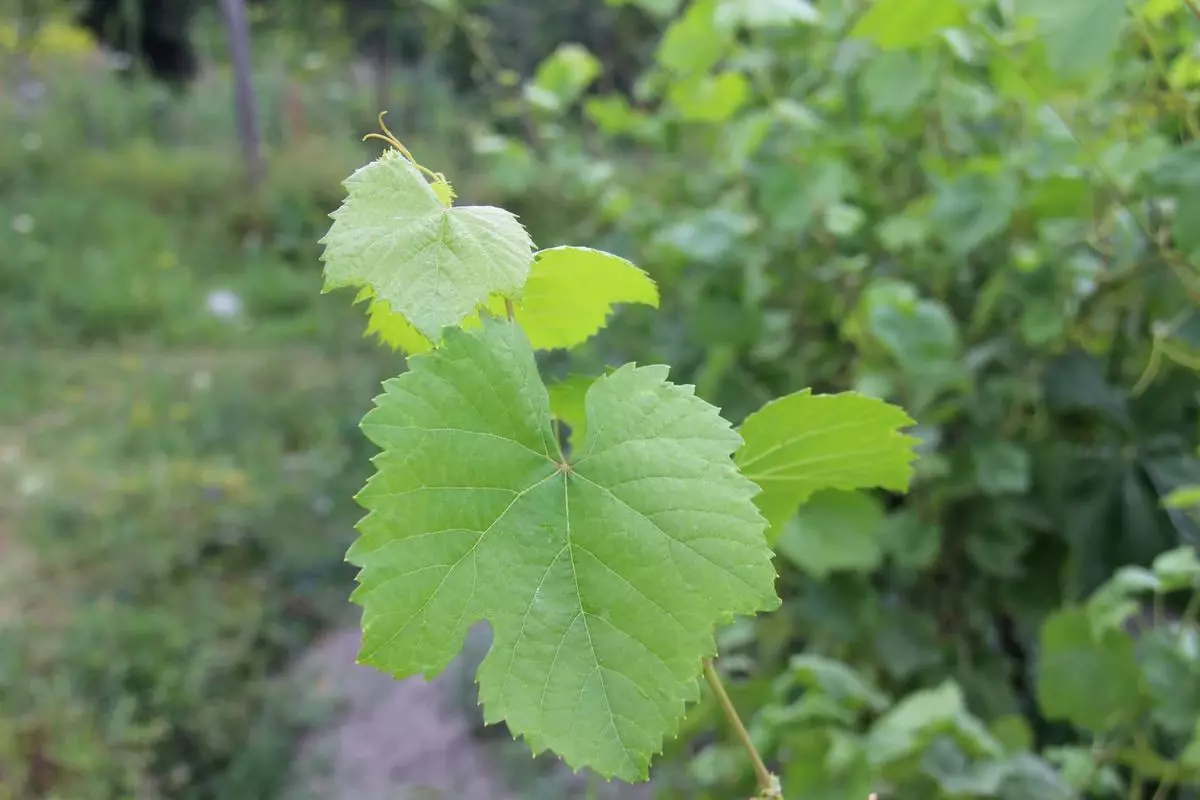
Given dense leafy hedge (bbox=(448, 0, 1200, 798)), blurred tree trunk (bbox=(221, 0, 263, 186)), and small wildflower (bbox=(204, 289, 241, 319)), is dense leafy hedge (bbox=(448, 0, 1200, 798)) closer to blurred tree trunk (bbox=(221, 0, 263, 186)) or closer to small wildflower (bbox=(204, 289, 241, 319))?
small wildflower (bbox=(204, 289, 241, 319))

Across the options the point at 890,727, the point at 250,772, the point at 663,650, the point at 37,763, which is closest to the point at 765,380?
the point at 890,727

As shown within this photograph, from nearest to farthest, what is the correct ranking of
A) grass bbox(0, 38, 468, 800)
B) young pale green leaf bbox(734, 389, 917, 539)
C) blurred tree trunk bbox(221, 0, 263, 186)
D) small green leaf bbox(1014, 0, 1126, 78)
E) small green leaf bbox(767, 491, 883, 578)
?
young pale green leaf bbox(734, 389, 917, 539), small green leaf bbox(1014, 0, 1126, 78), small green leaf bbox(767, 491, 883, 578), grass bbox(0, 38, 468, 800), blurred tree trunk bbox(221, 0, 263, 186)

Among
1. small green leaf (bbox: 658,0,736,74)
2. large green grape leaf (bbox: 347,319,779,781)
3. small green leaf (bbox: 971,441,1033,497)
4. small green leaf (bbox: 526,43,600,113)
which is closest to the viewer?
large green grape leaf (bbox: 347,319,779,781)

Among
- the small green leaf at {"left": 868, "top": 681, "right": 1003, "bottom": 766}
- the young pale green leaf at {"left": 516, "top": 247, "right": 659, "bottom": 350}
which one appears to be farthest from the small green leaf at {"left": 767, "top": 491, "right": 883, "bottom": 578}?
the young pale green leaf at {"left": 516, "top": 247, "right": 659, "bottom": 350}

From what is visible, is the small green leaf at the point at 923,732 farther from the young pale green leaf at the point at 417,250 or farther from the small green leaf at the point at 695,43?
the small green leaf at the point at 695,43

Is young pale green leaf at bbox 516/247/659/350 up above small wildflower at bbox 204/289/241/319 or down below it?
above

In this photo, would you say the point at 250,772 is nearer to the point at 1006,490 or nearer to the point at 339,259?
the point at 1006,490
